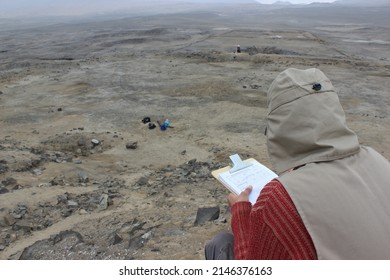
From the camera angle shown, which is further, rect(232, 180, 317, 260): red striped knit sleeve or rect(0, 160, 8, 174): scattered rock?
rect(0, 160, 8, 174): scattered rock

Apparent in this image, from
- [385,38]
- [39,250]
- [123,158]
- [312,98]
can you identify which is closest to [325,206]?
[312,98]

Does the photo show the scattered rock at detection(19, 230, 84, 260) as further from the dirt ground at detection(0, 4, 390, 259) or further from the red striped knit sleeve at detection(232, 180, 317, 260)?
the red striped knit sleeve at detection(232, 180, 317, 260)

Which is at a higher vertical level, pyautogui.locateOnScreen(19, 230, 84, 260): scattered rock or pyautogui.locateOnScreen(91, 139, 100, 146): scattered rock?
pyautogui.locateOnScreen(19, 230, 84, 260): scattered rock

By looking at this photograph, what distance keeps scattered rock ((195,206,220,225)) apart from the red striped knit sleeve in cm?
267

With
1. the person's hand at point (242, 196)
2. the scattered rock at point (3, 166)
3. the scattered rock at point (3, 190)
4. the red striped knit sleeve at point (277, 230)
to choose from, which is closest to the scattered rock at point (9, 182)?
the scattered rock at point (3, 190)

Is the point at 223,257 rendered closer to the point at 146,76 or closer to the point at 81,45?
the point at 146,76

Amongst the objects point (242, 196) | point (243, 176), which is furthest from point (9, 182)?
point (242, 196)

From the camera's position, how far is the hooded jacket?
1462 mm

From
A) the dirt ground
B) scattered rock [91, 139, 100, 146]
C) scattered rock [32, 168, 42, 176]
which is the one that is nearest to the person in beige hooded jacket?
the dirt ground

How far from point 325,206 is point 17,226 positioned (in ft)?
13.9

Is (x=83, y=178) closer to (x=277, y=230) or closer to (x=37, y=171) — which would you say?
(x=37, y=171)

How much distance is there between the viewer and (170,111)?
9.87 meters

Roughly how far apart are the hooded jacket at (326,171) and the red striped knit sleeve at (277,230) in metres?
0.04

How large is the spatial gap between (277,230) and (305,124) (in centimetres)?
49
